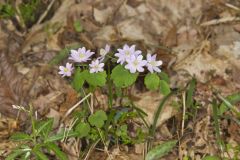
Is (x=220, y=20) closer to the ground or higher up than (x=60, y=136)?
closer to the ground

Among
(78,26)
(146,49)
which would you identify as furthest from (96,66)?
(78,26)

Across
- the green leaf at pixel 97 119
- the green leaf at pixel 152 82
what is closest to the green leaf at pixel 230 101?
the green leaf at pixel 152 82

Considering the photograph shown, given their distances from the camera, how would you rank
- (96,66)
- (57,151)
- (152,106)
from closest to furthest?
(57,151)
(96,66)
(152,106)

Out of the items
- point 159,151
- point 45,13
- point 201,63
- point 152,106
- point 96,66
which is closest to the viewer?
point 96,66

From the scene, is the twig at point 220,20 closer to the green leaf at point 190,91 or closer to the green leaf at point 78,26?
the green leaf at point 190,91

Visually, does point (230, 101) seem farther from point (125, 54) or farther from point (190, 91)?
point (125, 54)

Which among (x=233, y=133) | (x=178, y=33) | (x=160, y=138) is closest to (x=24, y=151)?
(x=160, y=138)

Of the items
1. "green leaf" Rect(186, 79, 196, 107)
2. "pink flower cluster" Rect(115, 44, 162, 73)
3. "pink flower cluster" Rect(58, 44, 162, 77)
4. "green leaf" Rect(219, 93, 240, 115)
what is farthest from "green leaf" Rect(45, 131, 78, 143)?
"green leaf" Rect(219, 93, 240, 115)
